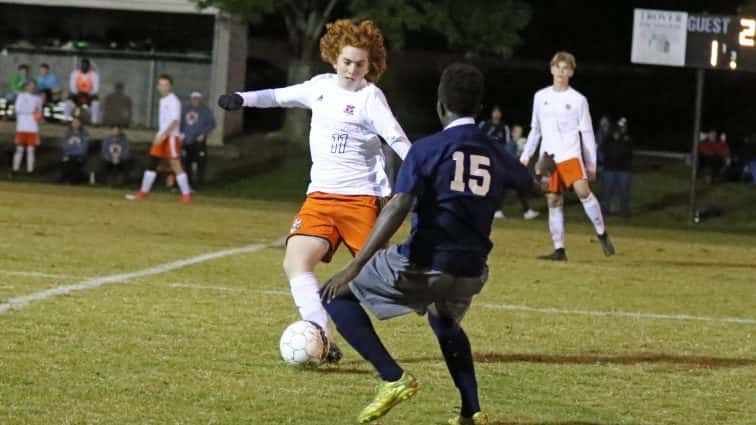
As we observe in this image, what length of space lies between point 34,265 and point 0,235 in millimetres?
3261

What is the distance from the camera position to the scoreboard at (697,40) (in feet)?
87.3

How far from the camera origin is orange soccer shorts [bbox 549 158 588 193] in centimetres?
1683

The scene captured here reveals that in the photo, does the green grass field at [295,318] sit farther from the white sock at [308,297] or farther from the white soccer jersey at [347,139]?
the white soccer jersey at [347,139]

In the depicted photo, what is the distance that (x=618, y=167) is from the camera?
30.0 meters

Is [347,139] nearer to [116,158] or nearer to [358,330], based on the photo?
[358,330]

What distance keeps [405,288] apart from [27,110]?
86.1ft

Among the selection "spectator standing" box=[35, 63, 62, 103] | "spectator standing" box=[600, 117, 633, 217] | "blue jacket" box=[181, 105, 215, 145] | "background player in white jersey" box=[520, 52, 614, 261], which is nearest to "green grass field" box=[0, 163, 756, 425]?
"background player in white jersey" box=[520, 52, 614, 261]

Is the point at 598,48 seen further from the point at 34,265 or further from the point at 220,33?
the point at 34,265

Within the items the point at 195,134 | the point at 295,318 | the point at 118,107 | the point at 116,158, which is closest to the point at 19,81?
the point at 118,107

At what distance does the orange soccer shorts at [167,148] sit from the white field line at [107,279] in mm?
7515

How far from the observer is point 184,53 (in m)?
38.7

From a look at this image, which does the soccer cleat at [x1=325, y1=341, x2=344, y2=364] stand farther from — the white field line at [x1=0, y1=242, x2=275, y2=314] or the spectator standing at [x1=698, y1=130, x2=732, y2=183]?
the spectator standing at [x1=698, y1=130, x2=732, y2=183]

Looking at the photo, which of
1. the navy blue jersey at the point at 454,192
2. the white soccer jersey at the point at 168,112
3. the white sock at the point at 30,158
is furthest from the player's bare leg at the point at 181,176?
the navy blue jersey at the point at 454,192

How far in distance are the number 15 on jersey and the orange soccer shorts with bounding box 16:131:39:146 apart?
87.8 ft
